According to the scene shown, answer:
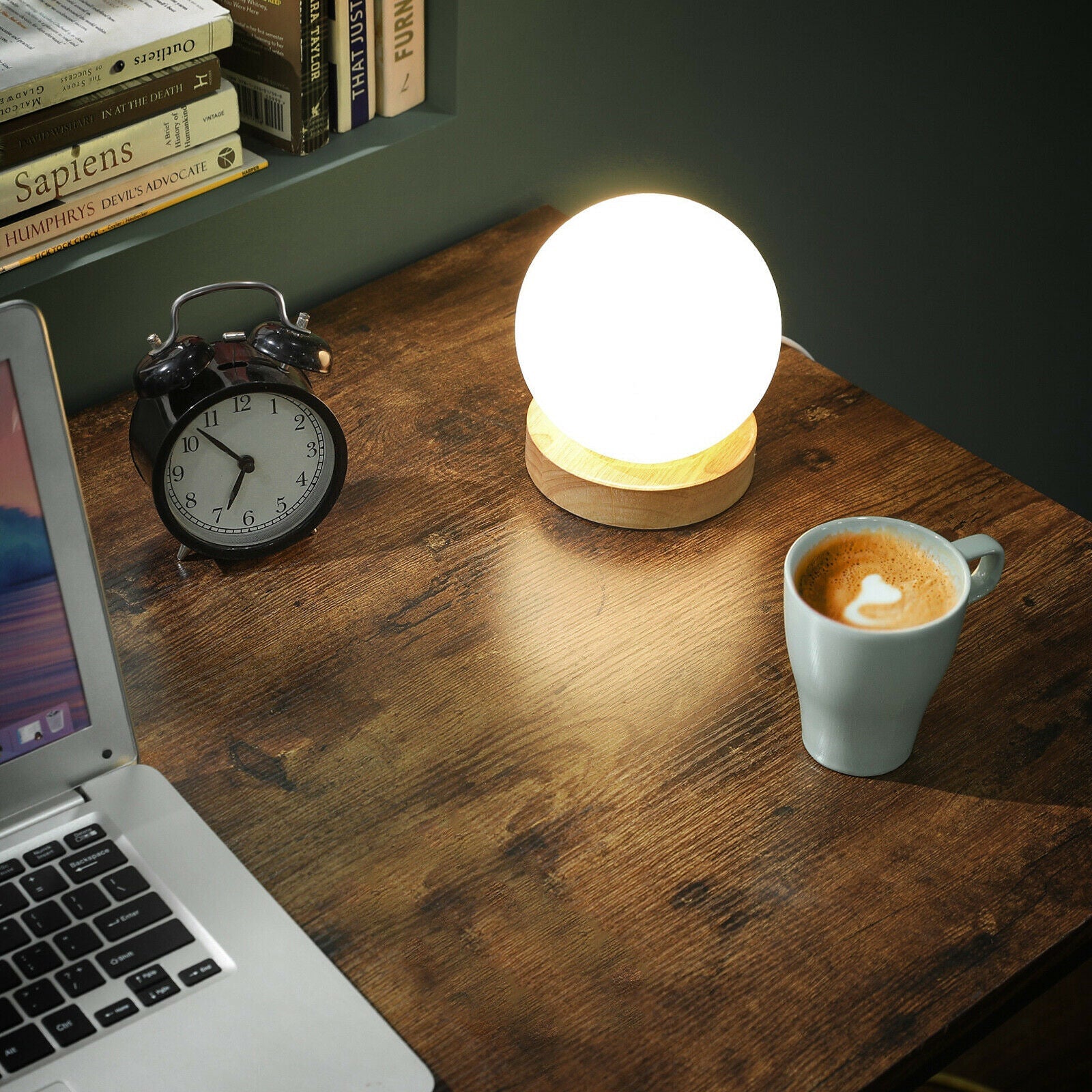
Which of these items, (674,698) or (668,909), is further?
(674,698)

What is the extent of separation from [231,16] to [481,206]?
321 mm

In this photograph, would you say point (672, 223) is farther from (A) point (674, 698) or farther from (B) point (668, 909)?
(B) point (668, 909)

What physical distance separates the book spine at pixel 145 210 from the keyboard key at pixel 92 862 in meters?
0.52

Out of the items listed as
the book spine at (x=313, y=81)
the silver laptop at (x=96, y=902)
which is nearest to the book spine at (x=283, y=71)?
the book spine at (x=313, y=81)

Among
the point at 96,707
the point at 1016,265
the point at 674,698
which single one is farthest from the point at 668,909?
the point at 1016,265

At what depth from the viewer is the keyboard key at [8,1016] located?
0.70m

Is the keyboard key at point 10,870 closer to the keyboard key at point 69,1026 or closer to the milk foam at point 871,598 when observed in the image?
the keyboard key at point 69,1026

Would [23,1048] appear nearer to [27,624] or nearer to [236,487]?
[27,624]

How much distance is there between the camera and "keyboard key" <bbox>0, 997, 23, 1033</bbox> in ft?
2.30

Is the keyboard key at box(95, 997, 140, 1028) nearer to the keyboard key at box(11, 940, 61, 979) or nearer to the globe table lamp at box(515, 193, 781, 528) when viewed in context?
the keyboard key at box(11, 940, 61, 979)

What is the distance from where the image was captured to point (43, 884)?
2.48 feet

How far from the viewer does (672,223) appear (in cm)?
95

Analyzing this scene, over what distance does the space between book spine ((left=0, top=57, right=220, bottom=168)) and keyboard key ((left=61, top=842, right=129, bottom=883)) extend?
0.56 m

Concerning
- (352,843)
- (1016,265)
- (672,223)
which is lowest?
(1016,265)
